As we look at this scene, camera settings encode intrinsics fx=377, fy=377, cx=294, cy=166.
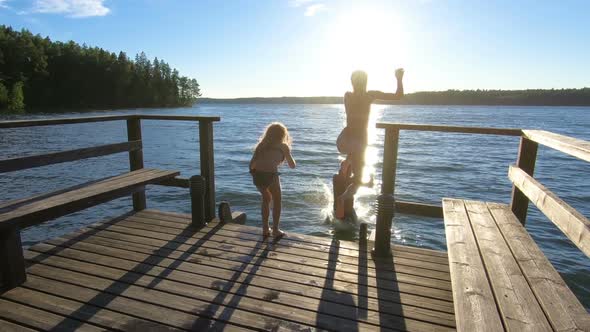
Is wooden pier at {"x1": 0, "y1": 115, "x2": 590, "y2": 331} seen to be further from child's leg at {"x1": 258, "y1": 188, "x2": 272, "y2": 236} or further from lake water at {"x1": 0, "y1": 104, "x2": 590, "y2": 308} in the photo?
lake water at {"x1": 0, "y1": 104, "x2": 590, "y2": 308}

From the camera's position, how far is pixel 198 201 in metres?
4.90

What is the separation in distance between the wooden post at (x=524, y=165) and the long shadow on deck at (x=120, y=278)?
3.53m

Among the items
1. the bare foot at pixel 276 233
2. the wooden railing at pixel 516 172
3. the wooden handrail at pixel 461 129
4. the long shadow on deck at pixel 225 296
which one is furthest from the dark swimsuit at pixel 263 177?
the wooden handrail at pixel 461 129

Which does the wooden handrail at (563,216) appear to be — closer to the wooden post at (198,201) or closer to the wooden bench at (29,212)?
the wooden post at (198,201)

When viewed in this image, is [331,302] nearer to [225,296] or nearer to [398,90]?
[225,296]

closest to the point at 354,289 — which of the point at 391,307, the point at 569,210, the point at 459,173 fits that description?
the point at 391,307

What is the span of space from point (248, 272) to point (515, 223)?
2521 mm

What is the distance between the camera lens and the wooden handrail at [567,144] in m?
2.33

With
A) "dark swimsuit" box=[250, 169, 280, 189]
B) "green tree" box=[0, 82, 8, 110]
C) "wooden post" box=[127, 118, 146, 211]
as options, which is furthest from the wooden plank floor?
"green tree" box=[0, 82, 8, 110]

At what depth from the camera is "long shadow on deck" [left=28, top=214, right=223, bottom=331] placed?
2977 mm

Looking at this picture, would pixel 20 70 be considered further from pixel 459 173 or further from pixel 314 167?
pixel 459 173

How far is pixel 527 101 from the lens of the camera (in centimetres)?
13100

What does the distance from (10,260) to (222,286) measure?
1892mm

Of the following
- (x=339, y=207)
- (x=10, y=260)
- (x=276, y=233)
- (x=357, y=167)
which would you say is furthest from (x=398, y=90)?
(x=10, y=260)
